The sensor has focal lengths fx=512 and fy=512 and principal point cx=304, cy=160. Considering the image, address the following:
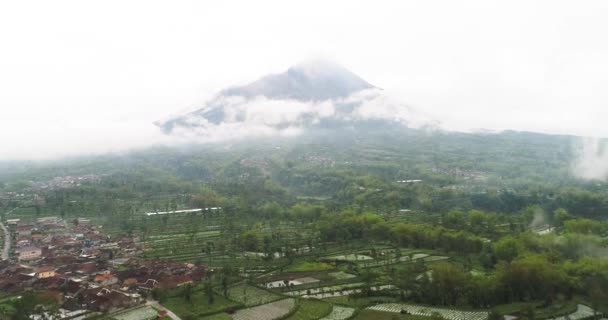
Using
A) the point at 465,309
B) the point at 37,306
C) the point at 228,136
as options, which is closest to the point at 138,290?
the point at 37,306

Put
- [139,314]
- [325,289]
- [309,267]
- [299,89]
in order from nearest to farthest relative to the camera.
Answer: [139,314] → [325,289] → [309,267] → [299,89]

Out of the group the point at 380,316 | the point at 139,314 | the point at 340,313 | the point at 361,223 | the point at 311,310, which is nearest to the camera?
the point at 380,316

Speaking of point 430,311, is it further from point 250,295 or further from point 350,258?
point 350,258

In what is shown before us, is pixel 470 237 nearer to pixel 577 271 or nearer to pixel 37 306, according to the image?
pixel 577 271

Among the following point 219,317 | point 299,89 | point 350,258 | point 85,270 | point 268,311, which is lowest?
point 350,258

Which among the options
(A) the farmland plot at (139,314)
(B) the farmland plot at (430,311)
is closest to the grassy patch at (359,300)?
(B) the farmland plot at (430,311)

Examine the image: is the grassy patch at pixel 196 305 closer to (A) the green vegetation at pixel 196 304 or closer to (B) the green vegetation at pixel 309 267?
(A) the green vegetation at pixel 196 304

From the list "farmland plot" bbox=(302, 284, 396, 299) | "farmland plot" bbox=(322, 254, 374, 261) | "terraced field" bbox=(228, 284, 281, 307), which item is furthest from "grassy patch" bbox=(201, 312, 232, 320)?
"farmland plot" bbox=(322, 254, 374, 261)

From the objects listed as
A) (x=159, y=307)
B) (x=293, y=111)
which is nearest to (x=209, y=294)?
(x=159, y=307)
